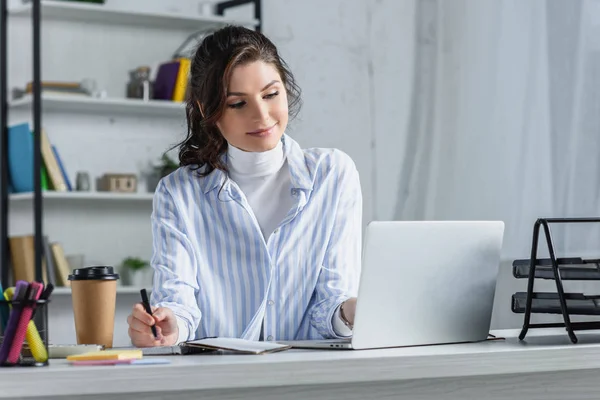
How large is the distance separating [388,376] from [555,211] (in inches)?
87.4

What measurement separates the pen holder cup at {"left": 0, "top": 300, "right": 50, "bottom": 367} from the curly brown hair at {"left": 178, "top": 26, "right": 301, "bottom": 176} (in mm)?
652

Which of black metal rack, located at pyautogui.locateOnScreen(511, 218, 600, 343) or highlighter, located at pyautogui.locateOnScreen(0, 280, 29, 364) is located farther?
black metal rack, located at pyautogui.locateOnScreen(511, 218, 600, 343)

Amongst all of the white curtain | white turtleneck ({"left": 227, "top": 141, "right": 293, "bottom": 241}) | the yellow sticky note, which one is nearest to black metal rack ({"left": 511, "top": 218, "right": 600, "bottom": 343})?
white turtleneck ({"left": 227, "top": 141, "right": 293, "bottom": 241})

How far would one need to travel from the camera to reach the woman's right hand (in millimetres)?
1396

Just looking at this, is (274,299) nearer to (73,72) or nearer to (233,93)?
(233,93)

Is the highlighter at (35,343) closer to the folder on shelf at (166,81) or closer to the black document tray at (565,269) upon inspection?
the black document tray at (565,269)

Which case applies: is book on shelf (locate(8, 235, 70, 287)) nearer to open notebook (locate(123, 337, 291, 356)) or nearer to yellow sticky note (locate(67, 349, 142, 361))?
open notebook (locate(123, 337, 291, 356))

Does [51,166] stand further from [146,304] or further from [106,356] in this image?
[106,356]

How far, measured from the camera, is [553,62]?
3219mm

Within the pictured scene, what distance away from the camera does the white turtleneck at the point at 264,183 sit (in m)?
1.80

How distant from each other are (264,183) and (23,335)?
77 centimetres

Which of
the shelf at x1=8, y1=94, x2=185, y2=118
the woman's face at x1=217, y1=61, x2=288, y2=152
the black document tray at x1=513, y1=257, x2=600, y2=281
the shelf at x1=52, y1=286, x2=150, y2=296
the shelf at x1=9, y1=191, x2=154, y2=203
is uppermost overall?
the shelf at x1=8, y1=94, x2=185, y2=118

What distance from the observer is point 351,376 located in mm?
1139

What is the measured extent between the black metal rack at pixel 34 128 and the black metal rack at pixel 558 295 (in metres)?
2.40
